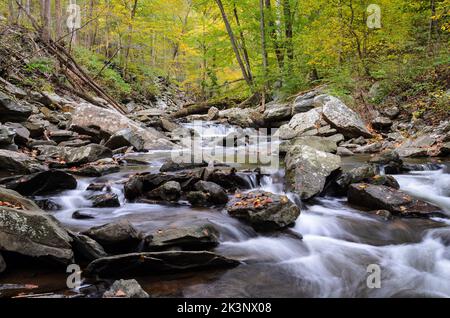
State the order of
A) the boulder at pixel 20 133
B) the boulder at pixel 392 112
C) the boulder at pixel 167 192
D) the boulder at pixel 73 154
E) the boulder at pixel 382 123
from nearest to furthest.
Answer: the boulder at pixel 167 192 < the boulder at pixel 73 154 < the boulder at pixel 20 133 < the boulder at pixel 382 123 < the boulder at pixel 392 112

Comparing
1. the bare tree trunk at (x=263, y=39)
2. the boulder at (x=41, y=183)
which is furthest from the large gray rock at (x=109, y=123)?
the bare tree trunk at (x=263, y=39)

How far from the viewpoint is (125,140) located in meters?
9.38

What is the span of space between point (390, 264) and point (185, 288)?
7.60 ft

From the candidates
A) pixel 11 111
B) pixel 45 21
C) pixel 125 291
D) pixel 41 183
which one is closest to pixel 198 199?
pixel 41 183

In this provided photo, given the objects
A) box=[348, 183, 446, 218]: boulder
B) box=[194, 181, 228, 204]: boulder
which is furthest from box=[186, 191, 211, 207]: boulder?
box=[348, 183, 446, 218]: boulder

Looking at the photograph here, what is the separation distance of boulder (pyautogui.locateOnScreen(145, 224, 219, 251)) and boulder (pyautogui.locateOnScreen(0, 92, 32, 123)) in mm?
6239

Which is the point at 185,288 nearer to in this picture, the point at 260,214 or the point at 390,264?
the point at 260,214

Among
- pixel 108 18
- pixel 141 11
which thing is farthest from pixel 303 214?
pixel 141 11

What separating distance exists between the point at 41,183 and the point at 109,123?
4.96 m

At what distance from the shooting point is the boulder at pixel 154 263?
3096mm

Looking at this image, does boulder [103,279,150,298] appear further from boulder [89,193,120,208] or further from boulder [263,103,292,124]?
boulder [263,103,292,124]

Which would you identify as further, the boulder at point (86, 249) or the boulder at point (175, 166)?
the boulder at point (175, 166)

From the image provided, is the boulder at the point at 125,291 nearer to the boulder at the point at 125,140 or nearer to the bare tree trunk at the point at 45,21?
the boulder at the point at 125,140

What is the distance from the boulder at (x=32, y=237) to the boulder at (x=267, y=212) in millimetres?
2173
